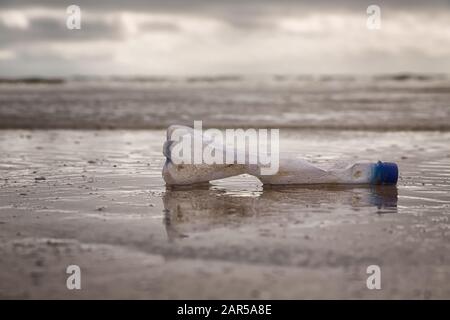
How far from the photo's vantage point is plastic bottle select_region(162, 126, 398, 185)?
6.30 metres

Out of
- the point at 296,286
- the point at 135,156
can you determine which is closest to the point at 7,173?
the point at 135,156

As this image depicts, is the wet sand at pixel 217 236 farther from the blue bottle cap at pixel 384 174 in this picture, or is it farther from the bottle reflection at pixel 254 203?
the blue bottle cap at pixel 384 174

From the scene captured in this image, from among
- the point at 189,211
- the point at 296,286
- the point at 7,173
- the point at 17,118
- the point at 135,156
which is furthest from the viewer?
the point at 17,118

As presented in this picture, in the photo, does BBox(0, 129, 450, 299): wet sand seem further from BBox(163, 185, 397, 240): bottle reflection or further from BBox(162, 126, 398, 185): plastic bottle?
BBox(162, 126, 398, 185): plastic bottle

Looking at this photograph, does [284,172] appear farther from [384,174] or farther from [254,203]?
[384,174]

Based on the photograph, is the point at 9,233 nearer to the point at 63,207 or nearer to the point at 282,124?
the point at 63,207

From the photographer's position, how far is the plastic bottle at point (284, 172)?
630 centimetres

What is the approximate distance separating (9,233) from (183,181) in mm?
2137

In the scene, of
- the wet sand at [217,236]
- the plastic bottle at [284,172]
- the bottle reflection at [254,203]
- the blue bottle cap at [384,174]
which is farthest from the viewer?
the blue bottle cap at [384,174]

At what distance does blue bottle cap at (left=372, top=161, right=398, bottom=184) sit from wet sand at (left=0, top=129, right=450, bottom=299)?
0.21m

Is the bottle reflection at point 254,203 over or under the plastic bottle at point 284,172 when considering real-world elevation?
under

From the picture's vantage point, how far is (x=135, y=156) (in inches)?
361

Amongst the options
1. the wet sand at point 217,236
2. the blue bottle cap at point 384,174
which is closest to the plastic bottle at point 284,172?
the blue bottle cap at point 384,174

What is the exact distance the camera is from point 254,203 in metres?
5.62
